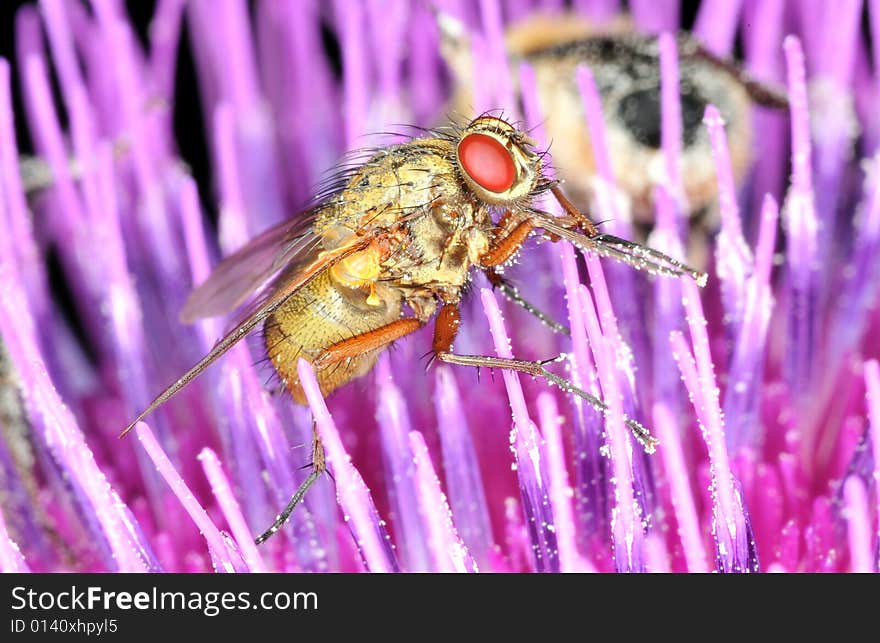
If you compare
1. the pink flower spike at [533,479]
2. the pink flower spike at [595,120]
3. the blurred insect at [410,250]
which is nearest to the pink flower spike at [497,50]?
the pink flower spike at [595,120]

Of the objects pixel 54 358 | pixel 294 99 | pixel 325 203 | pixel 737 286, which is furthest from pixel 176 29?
pixel 737 286

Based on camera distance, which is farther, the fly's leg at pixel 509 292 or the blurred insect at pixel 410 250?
the fly's leg at pixel 509 292

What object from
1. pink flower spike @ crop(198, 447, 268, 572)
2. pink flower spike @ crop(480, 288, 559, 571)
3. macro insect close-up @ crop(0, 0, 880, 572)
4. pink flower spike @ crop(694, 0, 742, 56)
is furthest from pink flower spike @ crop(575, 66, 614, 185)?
pink flower spike @ crop(198, 447, 268, 572)

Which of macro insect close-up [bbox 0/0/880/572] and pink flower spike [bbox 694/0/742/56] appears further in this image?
pink flower spike [bbox 694/0/742/56]

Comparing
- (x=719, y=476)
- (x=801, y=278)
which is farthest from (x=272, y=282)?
(x=801, y=278)

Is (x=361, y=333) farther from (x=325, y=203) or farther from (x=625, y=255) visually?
(x=625, y=255)

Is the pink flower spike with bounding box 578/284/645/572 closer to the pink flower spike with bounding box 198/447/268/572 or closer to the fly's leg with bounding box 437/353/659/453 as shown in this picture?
the fly's leg with bounding box 437/353/659/453

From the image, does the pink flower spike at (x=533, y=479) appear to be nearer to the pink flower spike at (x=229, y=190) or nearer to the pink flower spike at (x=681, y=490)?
the pink flower spike at (x=681, y=490)
